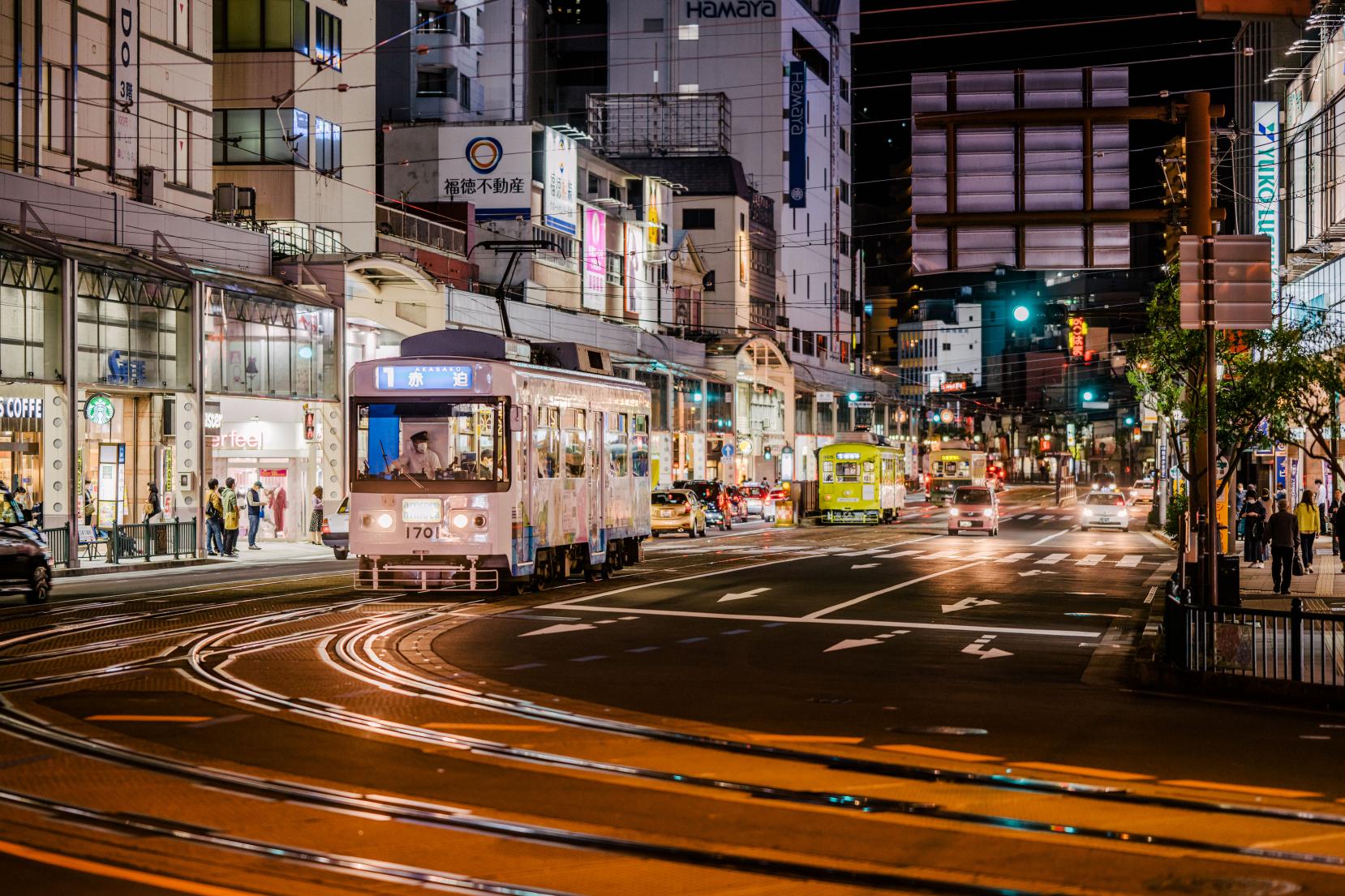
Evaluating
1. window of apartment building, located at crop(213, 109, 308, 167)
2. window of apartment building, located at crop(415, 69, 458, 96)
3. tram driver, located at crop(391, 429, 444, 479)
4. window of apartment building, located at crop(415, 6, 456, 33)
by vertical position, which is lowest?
tram driver, located at crop(391, 429, 444, 479)

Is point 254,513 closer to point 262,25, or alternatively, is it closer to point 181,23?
point 181,23

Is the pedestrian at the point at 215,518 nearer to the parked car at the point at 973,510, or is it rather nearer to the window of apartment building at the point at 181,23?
the window of apartment building at the point at 181,23

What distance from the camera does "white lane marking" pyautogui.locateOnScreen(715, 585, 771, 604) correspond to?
86.1ft

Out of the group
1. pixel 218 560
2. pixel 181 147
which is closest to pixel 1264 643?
pixel 218 560

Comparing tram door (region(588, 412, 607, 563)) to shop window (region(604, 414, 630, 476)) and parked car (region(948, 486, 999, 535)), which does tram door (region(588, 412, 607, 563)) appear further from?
parked car (region(948, 486, 999, 535))

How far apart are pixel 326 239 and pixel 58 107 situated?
42.8ft

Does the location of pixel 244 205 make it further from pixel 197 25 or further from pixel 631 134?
pixel 631 134

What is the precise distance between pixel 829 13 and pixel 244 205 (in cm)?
8526

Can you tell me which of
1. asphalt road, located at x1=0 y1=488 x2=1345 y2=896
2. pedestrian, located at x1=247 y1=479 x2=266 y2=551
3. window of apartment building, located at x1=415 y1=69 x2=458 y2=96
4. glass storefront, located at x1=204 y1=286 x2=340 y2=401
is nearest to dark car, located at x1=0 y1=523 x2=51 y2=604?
asphalt road, located at x1=0 y1=488 x2=1345 y2=896

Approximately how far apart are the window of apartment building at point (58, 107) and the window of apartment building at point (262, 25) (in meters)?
10.9

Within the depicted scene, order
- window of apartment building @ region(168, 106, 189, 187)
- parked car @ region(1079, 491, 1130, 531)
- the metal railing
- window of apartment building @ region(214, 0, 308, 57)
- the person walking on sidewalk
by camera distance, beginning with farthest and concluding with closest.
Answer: parked car @ region(1079, 491, 1130, 531) → window of apartment building @ region(214, 0, 308, 57) → window of apartment building @ region(168, 106, 189, 187) → the person walking on sidewalk → the metal railing

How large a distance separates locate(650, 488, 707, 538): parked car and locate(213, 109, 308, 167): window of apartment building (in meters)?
16.3

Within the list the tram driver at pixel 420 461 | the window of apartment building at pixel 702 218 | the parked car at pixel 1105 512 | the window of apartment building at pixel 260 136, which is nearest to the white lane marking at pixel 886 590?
the tram driver at pixel 420 461

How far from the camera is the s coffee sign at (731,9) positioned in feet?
338
